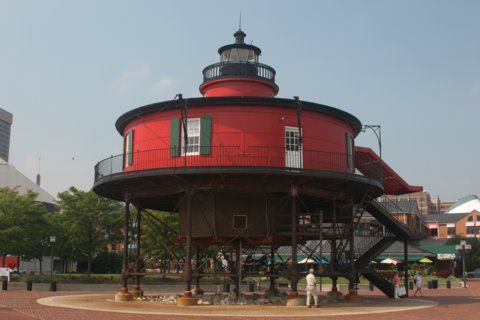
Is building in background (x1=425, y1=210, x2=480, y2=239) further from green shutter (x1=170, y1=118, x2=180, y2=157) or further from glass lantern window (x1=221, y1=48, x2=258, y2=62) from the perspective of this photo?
green shutter (x1=170, y1=118, x2=180, y2=157)

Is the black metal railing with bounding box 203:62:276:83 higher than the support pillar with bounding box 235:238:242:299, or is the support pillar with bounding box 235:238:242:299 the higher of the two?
the black metal railing with bounding box 203:62:276:83

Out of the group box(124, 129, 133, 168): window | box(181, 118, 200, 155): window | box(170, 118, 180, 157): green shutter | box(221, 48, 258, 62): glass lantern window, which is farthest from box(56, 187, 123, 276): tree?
box(181, 118, 200, 155): window

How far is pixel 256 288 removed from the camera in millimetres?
44844

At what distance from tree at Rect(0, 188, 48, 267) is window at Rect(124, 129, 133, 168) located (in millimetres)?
18692

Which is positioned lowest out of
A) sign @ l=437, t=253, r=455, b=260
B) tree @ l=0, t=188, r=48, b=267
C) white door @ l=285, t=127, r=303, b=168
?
sign @ l=437, t=253, r=455, b=260

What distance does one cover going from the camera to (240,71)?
2881 centimetres

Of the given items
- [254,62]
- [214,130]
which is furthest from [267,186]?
[254,62]

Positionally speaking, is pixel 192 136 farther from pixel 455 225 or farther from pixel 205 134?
pixel 455 225

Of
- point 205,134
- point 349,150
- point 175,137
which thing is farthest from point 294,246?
point 175,137

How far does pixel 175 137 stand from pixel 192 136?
783 millimetres

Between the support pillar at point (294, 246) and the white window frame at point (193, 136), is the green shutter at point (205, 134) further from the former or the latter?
the support pillar at point (294, 246)

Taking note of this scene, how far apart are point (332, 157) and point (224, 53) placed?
26.5 ft

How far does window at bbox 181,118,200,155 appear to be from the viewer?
25.2 meters

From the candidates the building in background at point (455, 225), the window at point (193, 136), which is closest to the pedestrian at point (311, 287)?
the window at point (193, 136)
